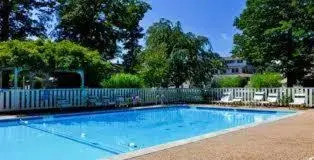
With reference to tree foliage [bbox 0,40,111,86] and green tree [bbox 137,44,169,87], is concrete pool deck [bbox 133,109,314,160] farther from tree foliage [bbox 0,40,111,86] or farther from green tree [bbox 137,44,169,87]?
green tree [bbox 137,44,169,87]

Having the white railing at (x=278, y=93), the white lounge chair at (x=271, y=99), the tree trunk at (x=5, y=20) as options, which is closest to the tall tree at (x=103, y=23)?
the tree trunk at (x=5, y=20)

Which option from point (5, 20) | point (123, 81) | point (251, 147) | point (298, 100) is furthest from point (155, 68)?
point (251, 147)

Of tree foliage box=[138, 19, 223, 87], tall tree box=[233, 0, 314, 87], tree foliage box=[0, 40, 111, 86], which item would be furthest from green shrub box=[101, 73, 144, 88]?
tall tree box=[233, 0, 314, 87]

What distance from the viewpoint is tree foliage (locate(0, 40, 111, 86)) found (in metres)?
16.8

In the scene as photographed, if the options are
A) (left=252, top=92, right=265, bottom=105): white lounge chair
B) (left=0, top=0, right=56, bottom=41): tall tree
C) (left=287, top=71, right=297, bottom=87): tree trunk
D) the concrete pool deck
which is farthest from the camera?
(left=0, top=0, right=56, bottom=41): tall tree

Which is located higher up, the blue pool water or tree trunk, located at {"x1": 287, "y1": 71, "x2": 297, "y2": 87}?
tree trunk, located at {"x1": 287, "y1": 71, "x2": 297, "y2": 87}

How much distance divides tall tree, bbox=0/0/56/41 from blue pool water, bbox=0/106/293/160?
58.2 ft

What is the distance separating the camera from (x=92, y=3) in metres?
37.3

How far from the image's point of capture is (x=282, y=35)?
2925 cm

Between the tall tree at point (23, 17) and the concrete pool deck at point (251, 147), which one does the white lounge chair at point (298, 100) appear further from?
the tall tree at point (23, 17)

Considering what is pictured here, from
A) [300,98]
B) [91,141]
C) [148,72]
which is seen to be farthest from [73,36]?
[91,141]

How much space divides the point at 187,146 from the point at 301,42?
23.2 meters

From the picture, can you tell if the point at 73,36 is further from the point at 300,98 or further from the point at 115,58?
the point at 300,98

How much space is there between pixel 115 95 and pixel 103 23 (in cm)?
1773
